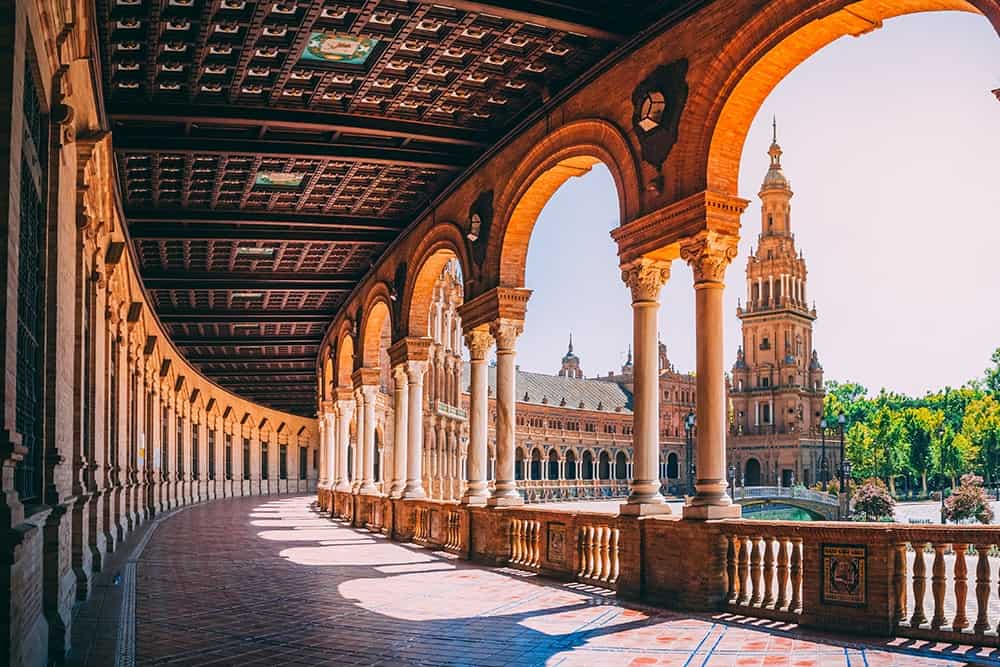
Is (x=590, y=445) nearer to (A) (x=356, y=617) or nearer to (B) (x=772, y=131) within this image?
(B) (x=772, y=131)

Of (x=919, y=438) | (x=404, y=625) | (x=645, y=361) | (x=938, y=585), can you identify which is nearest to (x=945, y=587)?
(x=938, y=585)

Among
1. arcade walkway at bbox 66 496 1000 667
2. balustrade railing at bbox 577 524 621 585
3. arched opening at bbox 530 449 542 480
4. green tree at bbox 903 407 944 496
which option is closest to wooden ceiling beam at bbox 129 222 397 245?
arcade walkway at bbox 66 496 1000 667

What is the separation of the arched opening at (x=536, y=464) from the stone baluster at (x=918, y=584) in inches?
3803

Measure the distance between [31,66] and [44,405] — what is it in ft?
8.98

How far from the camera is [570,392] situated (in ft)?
398

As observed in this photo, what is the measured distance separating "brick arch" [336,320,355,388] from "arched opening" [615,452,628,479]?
86.2m

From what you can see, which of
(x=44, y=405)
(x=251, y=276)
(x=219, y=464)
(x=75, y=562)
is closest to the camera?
(x=44, y=405)

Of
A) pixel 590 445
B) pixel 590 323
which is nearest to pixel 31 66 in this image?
pixel 590 445

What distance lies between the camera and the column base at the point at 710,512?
1096 centimetres

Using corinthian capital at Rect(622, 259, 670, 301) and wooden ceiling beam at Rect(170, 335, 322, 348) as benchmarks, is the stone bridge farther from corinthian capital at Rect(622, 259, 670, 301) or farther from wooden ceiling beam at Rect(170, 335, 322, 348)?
corinthian capital at Rect(622, 259, 670, 301)

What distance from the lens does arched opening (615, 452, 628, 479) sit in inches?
4606

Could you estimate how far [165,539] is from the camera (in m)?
21.2

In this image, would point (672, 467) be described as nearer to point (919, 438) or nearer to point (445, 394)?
point (919, 438)

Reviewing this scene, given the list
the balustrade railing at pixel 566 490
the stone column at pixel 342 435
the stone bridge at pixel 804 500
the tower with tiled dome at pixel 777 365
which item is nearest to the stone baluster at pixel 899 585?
the stone column at pixel 342 435
